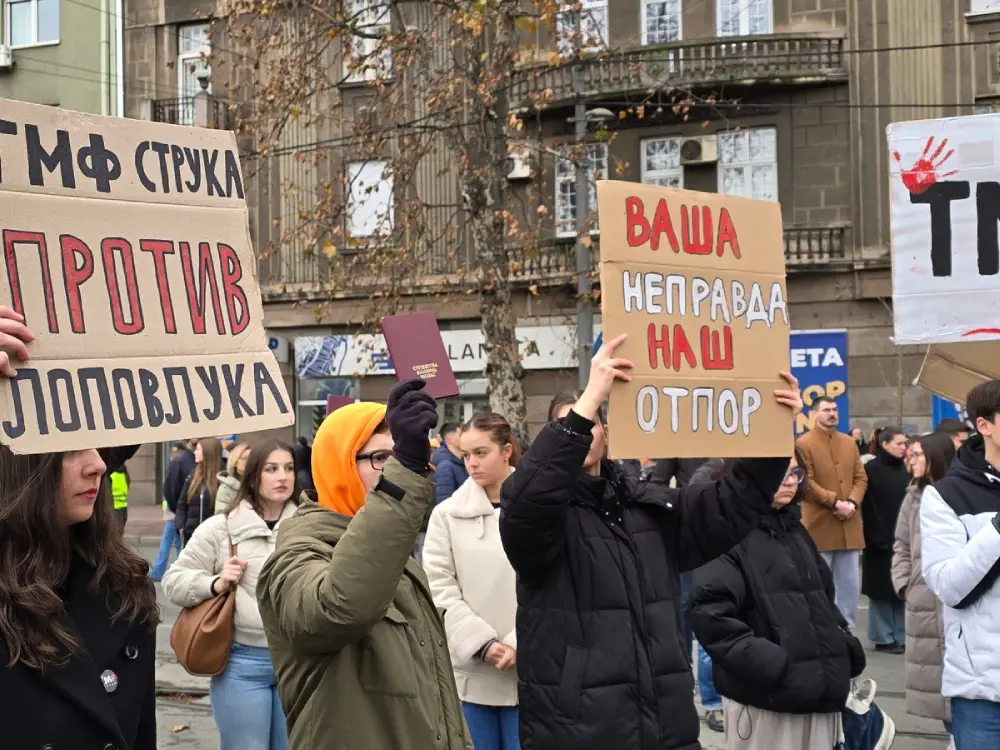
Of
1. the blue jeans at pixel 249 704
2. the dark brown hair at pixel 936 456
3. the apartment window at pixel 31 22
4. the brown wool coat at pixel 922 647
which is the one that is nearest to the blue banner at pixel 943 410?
the dark brown hair at pixel 936 456

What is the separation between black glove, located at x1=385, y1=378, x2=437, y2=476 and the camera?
9.29 feet

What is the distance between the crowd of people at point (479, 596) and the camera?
274 centimetres

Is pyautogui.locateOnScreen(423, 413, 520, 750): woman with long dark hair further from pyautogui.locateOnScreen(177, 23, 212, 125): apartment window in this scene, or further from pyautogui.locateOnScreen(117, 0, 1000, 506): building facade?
pyautogui.locateOnScreen(177, 23, 212, 125): apartment window

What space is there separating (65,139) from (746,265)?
2.18 metres

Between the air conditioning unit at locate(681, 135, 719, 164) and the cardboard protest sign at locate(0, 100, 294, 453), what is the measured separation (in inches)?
737

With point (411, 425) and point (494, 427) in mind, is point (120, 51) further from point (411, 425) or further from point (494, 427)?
point (411, 425)

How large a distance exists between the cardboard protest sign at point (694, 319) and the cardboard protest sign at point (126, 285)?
1072 millimetres

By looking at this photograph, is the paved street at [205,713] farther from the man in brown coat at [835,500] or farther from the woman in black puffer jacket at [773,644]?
the woman in black puffer jacket at [773,644]

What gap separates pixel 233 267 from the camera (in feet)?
10.9

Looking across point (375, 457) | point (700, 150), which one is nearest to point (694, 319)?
point (375, 457)

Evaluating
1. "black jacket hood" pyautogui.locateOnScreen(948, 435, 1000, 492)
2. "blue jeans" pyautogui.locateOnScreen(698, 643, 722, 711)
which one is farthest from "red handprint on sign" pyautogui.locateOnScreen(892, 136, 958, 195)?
"blue jeans" pyautogui.locateOnScreen(698, 643, 722, 711)

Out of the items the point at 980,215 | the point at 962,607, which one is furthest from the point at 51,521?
the point at 980,215

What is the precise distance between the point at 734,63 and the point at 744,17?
1118 millimetres

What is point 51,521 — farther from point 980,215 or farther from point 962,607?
point 980,215
